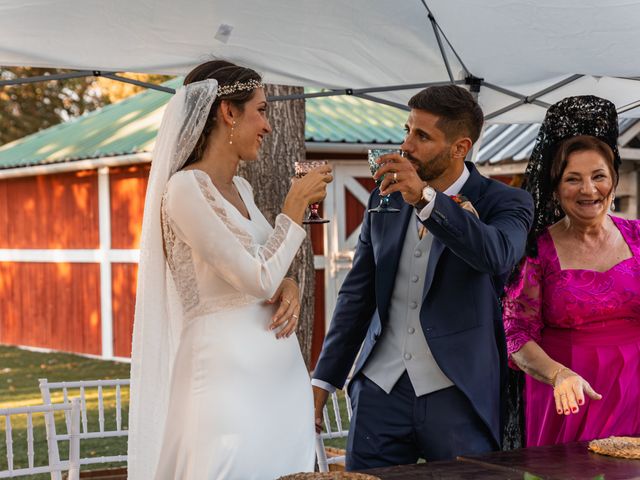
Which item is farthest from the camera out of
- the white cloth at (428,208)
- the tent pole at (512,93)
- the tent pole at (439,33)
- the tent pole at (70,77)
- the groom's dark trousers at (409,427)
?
the tent pole at (512,93)

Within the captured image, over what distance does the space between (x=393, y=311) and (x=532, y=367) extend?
0.54 m

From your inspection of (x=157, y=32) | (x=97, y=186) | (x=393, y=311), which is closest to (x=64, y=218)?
(x=97, y=186)

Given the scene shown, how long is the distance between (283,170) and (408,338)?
2.64 meters

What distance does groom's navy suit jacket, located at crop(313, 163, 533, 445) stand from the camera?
10.6 feet

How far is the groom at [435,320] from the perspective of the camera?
3.46 metres

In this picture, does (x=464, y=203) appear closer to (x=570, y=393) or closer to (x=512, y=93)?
(x=570, y=393)

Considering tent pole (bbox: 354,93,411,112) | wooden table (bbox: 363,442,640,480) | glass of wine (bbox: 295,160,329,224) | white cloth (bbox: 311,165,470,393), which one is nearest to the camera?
wooden table (bbox: 363,442,640,480)

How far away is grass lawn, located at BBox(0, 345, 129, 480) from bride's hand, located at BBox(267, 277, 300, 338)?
546 centimetres

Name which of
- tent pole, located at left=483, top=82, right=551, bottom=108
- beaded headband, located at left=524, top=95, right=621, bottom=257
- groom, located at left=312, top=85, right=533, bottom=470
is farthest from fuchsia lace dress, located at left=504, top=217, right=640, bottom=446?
tent pole, located at left=483, top=82, right=551, bottom=108

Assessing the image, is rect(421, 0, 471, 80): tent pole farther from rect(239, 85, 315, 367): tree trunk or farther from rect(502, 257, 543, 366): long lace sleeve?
rect(239, 85, 315, 367): tree trunk

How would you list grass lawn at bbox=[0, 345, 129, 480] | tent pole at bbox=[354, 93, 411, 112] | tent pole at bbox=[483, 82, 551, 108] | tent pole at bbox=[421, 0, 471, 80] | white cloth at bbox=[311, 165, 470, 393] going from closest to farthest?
white cloth at bbox=[311, 165, 470, 393]
tent pole at bbox=[421, 0, 471, 80]
tent pole at bbox=[483, 82, 551, 108]
tent pole at bbox=[354, 93, 411, 112]
grass lawn at bbox=[0, 345, 129, 480]

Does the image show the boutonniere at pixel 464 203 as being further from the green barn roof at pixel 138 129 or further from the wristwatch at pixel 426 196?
the green barn roof at pixel 138 129

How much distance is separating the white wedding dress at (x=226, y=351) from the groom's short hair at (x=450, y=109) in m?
0.71

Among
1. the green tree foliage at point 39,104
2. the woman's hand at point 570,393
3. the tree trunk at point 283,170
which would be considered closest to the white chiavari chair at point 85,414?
the tree trunk at point 283,170
